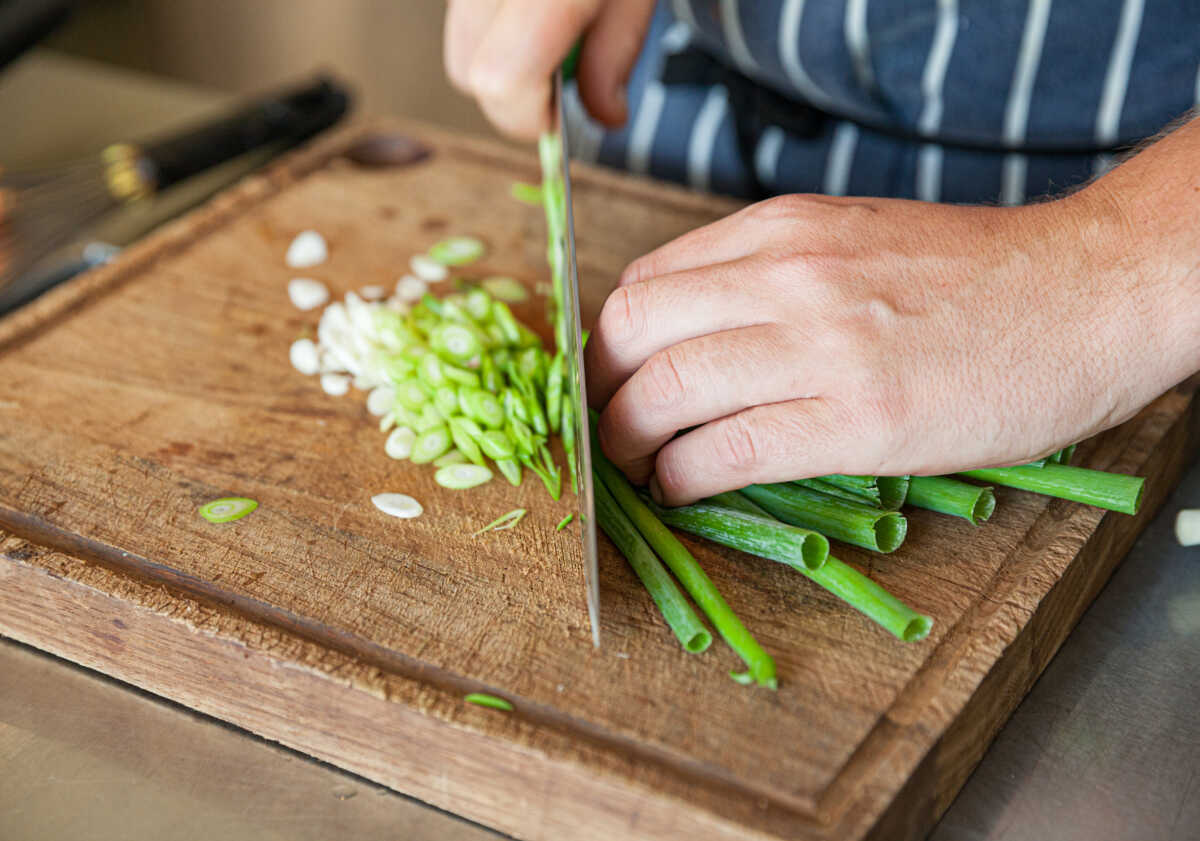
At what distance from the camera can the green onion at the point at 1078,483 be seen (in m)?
1.03

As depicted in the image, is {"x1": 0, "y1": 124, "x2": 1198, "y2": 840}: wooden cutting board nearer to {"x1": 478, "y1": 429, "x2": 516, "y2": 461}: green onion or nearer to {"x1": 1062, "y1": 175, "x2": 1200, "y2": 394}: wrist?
{"x1": 478, "y1": 429, "x2": 516, "y2": 461}: green onion

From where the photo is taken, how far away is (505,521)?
110cm

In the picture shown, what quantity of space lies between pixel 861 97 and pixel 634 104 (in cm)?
46

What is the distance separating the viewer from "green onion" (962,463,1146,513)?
103cm

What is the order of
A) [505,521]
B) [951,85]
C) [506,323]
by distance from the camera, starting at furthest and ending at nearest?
1. [951,85]
2. [506,323]
3. [505,521]

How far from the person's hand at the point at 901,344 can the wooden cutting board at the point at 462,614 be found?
5.1 inches

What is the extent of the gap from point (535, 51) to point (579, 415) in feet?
2.06

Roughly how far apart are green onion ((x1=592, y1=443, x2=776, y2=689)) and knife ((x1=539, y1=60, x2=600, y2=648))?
0.04 metres

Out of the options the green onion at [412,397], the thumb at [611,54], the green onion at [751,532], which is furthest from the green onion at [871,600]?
the thumb at [611,54]

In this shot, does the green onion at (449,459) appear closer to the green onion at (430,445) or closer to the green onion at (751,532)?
the green onion at (430,445)

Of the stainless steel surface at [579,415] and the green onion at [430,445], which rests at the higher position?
the stainless steel surface at [579,415]

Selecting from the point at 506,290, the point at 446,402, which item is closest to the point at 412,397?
the point at 446,402

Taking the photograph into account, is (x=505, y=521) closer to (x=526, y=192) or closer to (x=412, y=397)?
(x=412, y=397)

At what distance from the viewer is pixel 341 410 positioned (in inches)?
49.7
